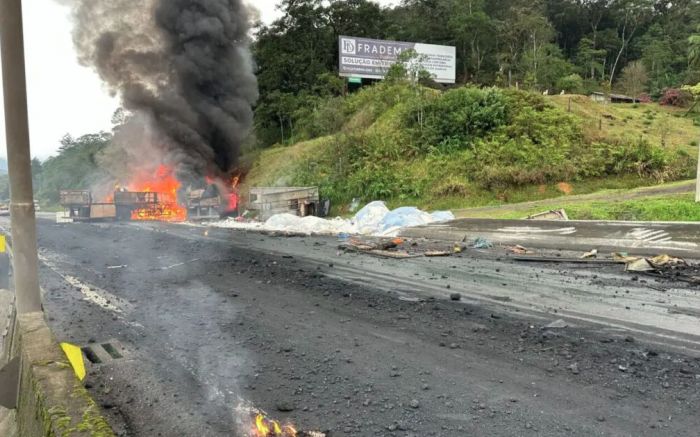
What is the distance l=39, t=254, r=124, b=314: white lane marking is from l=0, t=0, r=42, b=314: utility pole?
10.1ft

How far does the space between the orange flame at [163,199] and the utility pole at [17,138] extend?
21491 mm

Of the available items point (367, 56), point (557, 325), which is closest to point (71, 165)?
point (367, 56)

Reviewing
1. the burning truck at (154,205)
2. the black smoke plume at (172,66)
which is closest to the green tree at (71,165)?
the black smoke plume at (172,66)

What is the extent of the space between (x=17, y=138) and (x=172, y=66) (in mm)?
31374

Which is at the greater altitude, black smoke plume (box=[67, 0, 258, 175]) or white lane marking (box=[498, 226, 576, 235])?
black smoke plume (box=[67, 0, 258, 175])

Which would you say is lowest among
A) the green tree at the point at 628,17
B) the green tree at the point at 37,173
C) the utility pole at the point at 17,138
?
the utility pole at the point at 17,138

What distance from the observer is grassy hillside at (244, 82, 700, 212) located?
19.7 metres

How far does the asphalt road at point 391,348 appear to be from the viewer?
343cm

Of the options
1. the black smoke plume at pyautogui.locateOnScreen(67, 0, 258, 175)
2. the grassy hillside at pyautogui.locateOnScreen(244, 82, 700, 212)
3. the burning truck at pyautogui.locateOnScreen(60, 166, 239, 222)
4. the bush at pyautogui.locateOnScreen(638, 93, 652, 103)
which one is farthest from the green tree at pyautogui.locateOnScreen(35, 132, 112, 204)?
the bush at pyautogui.locateOnScreen(638, 93, 652, 103)

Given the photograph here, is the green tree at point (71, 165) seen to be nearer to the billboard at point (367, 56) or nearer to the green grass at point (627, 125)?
the billboard at point (367, 56)

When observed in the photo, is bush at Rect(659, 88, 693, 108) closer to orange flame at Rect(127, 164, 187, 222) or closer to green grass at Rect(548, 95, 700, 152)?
green grass at Rect(548, 95, 700, 152)

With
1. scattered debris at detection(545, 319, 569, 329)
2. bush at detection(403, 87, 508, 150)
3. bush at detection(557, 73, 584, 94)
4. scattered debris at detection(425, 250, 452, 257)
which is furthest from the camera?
bush at detection(557, 73, 584, 94)

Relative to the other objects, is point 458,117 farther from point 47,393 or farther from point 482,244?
point 47,393

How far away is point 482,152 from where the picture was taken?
20953 millimetres
